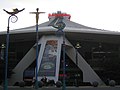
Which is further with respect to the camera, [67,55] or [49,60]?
[67,55]

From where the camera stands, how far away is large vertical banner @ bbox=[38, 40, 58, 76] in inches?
1823

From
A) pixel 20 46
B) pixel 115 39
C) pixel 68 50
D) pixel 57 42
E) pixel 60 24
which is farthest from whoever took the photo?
pixel 20 46

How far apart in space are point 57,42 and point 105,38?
10.5m

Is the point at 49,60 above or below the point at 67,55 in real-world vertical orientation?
below

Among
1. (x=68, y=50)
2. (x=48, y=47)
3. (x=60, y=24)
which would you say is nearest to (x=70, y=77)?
(x=68, y=50)

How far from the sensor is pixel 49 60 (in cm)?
4881

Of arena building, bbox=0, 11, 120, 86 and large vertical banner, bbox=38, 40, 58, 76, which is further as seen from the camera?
arena building, bbox=0, 11, 120, 86

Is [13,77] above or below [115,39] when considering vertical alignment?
below

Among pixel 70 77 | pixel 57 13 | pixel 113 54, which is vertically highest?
pixel 57 13

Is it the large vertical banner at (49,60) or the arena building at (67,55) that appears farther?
the arena building at (67,55)

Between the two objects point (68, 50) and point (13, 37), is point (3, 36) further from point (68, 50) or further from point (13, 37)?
point (68, 50)

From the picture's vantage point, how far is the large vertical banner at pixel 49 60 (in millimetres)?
46316

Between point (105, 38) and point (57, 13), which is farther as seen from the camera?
point (57, 13)

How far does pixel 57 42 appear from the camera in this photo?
5016cm
